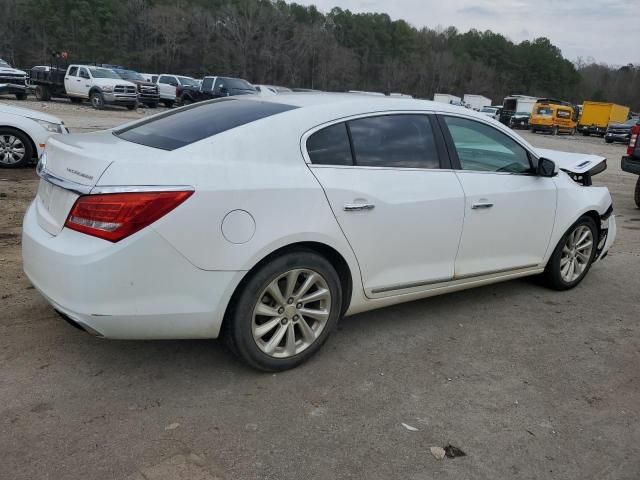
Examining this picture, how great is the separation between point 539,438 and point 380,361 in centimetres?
105

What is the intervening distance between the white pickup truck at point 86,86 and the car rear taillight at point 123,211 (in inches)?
1003

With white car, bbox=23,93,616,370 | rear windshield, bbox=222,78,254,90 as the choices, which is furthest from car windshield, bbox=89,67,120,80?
white car, bbox=23,93,616,370

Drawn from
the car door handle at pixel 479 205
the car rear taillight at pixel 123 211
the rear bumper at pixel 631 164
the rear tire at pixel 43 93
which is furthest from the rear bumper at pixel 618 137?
the car rear taillight at pixel 123 211

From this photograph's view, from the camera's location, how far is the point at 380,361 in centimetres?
360

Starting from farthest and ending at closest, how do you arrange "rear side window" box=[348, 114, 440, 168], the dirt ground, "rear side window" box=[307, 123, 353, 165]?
"rear side window" box=[348, 114, 440, 168], "rear side window" box=[307, 123, 353, 165], the dirt ground

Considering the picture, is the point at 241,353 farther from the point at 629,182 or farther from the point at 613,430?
the point at 629,182

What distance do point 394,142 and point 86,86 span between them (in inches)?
1047

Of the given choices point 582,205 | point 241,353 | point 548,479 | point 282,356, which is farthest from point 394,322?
point 582,205

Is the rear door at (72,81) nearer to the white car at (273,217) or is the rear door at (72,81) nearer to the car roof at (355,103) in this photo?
the white car at (273,217)

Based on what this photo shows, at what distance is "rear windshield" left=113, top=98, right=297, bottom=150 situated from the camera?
325 centimetres

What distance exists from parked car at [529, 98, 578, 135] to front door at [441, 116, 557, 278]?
131 feet

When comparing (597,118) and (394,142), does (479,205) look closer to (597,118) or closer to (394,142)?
(394,142)

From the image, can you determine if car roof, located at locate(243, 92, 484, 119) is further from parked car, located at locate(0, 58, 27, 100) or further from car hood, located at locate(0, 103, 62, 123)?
parked car, located at locate(0, 58, 27, 100)

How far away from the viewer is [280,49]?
288ft
